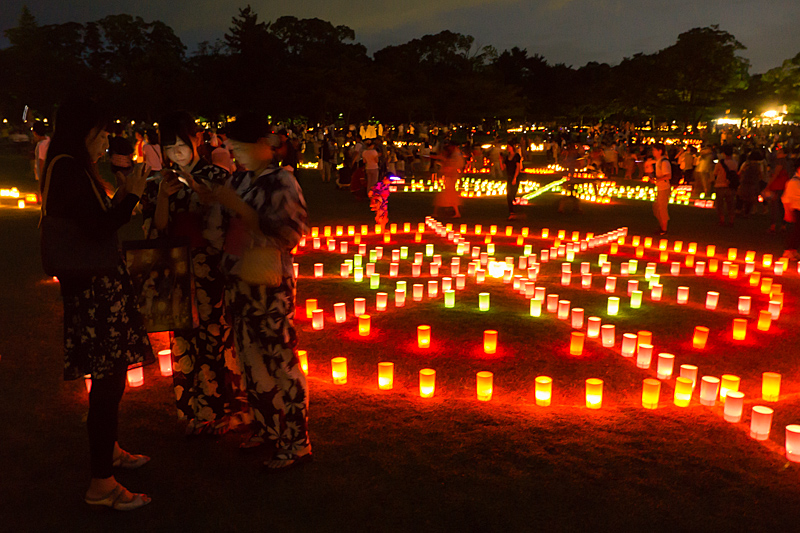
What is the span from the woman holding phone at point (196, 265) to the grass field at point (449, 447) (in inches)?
11.7

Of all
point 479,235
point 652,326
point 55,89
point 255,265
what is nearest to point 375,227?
point 479,235

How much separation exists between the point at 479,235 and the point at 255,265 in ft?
31.6

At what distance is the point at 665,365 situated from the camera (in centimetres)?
522

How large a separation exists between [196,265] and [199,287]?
0.46ft

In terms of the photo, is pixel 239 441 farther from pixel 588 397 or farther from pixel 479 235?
pixel 479 235

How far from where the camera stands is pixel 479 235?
12734mm

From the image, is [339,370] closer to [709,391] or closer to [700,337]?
[709,391]

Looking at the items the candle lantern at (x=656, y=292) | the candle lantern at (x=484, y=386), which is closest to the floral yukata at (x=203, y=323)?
the candle lantern at (x=484, y=386)

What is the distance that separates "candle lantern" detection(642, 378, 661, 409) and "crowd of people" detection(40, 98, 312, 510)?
2.61 meters

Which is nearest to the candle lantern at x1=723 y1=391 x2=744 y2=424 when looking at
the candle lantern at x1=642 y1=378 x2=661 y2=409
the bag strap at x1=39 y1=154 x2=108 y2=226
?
the candle lantern at x1=642 y1=378 x2=661 y2=409

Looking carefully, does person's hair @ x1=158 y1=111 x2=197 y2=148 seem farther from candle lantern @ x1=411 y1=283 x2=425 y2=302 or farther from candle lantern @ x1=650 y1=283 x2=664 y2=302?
candle lantern @ x1=650 y1=283 x2=664 y2=302

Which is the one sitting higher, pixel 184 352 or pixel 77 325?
pixel 77 325

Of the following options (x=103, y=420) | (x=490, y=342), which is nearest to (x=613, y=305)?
(x=490, y=342)

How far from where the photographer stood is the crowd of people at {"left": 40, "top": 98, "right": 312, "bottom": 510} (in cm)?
310
